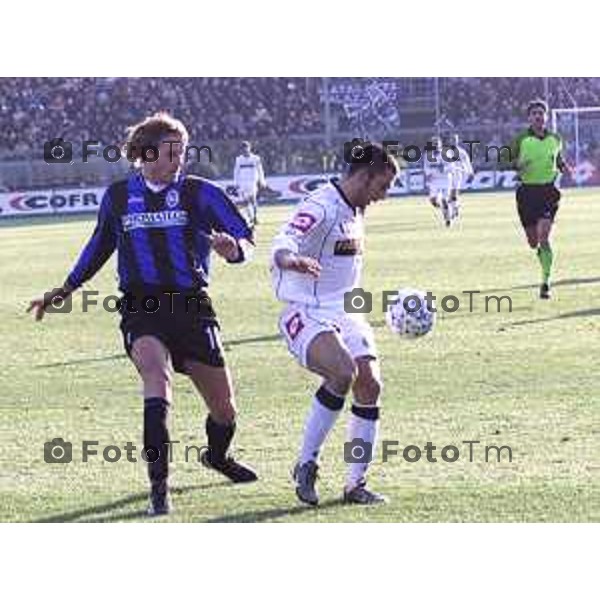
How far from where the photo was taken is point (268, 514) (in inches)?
279

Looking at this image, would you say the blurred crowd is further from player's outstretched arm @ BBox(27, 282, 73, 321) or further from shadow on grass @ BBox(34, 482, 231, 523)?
shadow on grass @ BBox(34, 482, 231, 523)

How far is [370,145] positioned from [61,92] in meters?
47.0

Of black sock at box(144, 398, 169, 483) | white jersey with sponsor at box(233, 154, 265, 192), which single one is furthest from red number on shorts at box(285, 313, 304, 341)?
white jersey with sponsor at box(233, 154, 265, 192)

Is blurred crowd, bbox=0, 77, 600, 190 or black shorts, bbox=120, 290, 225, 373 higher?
blurred crowd, bbox=0, 77, 600, 190

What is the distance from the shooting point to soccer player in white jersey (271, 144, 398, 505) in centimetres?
740

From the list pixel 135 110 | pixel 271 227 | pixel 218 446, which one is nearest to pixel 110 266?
pixel 271 227

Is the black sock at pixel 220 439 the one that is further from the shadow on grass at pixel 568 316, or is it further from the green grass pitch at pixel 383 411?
the shadow on grass at pixel 568 316

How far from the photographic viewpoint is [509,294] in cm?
1772

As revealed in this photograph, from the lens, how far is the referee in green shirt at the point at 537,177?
17641 millimetres

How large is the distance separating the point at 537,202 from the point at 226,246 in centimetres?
1081

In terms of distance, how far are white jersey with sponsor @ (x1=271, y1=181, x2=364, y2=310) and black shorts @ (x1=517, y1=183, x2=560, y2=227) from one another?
1028 centimetres

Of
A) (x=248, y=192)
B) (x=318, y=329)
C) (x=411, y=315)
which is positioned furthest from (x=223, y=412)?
(x=248, y=192)

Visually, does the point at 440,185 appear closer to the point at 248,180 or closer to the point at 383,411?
the point at 248,180

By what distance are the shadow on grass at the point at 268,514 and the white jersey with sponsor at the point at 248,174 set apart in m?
27.4
